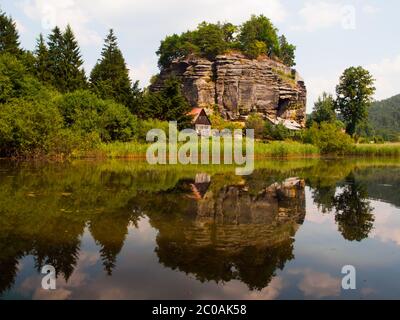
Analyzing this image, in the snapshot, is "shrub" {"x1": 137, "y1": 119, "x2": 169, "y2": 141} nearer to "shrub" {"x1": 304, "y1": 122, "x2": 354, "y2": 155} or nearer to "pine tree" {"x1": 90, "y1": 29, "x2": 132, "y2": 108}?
"pine tree" {"x1": 90, "y1": 29, "x2": 132, "y2": 108}

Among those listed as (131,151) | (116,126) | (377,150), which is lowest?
(131,151)

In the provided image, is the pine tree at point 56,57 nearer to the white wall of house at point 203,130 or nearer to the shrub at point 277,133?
the white wall of house at point 203,130

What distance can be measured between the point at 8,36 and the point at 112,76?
13490mm

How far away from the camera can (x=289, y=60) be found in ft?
286

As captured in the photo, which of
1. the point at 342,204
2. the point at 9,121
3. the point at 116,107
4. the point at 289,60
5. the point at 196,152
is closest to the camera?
the point at 342,204

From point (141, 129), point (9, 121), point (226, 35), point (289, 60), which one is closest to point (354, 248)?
point (9, 121)

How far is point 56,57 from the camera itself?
5291cm

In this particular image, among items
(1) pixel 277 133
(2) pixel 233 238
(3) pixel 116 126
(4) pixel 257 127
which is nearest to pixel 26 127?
(3) pixel 116 126

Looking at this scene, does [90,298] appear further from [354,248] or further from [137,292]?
[354,248]

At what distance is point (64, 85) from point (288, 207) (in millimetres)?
45033

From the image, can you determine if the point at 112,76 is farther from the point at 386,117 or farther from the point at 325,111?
the point at 386,117

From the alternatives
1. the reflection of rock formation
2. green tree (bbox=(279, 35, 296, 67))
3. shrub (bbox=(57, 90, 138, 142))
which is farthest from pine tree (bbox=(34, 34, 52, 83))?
green tree (bbox=(279, 35, 296, 67))

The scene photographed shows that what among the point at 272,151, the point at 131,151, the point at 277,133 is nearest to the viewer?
the point at 131,151

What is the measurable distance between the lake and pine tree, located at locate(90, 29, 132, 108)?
3389cm
